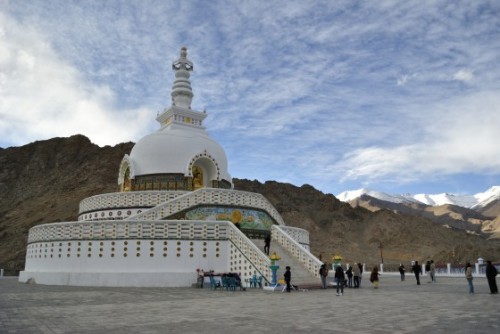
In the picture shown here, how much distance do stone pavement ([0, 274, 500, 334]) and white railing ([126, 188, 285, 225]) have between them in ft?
32.4

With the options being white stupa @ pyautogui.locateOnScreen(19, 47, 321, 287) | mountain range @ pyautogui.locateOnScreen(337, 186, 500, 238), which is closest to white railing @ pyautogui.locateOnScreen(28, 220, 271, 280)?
white stupa @ pyautogui.locateOnScreen(19, 47, 321, 287)

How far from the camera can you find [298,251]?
23.0 meters

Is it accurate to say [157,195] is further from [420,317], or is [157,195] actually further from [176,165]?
[420,317]

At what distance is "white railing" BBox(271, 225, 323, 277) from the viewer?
2151 cm

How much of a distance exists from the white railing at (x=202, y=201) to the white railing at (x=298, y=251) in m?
2.32

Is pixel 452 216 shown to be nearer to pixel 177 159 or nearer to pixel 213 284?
pixel 177 159

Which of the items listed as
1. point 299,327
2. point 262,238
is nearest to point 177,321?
point 299,327

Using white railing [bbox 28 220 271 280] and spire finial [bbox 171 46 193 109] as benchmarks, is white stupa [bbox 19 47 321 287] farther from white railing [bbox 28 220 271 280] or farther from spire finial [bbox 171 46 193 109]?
spire finial [bbox 171 46 193 109]

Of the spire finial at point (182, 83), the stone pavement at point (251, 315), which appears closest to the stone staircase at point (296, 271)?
the stone pavement at point (251, 315)

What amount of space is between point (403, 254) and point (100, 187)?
61.7 metres

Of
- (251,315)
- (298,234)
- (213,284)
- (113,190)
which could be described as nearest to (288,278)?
(213,284)

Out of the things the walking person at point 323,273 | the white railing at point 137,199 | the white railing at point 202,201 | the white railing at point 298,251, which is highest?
the white railing at point 137,199

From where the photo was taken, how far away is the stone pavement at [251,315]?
8773 mm

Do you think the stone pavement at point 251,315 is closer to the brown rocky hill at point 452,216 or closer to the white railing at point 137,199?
the white railing at point 137,199
